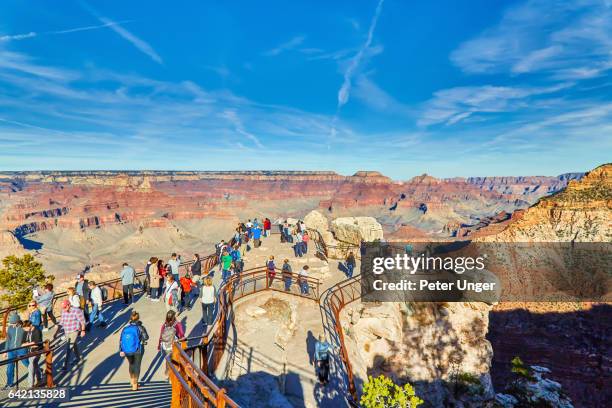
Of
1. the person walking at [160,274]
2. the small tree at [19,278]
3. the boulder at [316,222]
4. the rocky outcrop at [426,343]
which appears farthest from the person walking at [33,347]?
the small tree at [19,278]

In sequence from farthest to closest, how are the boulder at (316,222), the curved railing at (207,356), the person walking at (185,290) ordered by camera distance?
the boulder at (316,222)
the person walking at (185,290)
the curved railing at (207,356)

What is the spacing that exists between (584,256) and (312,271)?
45.2 metres

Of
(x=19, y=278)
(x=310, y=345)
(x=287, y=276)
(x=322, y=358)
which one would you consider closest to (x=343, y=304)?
(x=287, y=276)

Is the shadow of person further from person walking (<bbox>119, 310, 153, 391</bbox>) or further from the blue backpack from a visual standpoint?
the blue backpack

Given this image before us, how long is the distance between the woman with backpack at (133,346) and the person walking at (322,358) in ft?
17.1

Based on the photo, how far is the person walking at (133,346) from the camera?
7.36 meters

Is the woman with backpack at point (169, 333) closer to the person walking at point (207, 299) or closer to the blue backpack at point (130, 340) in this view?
the blue backpack at point (130, 340)

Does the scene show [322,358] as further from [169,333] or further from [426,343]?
[426,343]

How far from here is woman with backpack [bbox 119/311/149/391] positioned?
7.36 metres

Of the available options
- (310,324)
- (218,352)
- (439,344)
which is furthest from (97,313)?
(439,344)

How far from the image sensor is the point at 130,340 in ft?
24.3

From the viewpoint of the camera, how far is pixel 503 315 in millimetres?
38062

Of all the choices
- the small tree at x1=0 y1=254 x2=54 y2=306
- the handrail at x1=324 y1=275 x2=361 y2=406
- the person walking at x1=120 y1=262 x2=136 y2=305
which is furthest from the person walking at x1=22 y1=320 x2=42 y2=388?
the small tree at x1=0 y1=254 x2=54 y2=306

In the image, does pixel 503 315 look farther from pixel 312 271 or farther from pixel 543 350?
pixel 312 271
